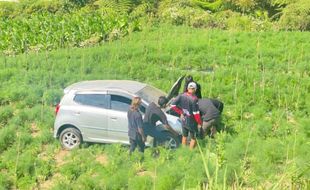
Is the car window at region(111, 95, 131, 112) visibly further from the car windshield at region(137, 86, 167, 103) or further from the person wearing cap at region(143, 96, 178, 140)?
the person wearing cap at region(143, 96, 178, 140)

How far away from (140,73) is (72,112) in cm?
595

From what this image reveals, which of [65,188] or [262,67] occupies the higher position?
[262,67]

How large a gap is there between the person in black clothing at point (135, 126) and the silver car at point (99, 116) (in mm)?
581

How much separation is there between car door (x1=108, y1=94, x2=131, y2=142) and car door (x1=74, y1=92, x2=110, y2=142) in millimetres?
107

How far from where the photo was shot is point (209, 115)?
11.4 meters

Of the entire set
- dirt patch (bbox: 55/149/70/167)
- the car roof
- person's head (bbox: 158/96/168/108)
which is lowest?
dirt patch (bbox: 55/149/70/167)

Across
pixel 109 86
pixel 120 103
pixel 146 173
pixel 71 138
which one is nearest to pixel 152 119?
pixel 120 103

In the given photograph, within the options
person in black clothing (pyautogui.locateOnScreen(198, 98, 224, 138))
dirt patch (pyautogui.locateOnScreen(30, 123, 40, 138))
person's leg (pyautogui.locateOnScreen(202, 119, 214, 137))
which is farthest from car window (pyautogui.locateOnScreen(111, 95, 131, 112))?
dirt patch (pyautogui.locateOnScreen(30, 123, 40, 138))

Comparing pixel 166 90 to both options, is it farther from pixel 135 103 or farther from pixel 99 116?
pixel 135 103

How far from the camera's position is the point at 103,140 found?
1164cm

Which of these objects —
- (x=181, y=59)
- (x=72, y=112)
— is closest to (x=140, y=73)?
(x=181, y=59)

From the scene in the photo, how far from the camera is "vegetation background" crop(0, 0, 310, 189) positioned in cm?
965

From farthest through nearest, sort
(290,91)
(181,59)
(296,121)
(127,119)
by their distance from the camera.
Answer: (181,59)
(290,91)
(296,121)
(127,119)

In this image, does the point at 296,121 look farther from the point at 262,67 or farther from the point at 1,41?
the point at 1,41
